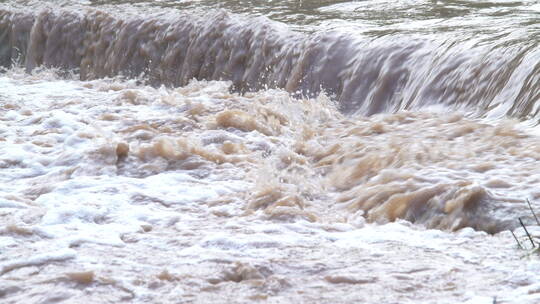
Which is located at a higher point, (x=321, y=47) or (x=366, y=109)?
(x=321, y=47)

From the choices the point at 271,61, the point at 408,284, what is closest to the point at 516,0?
the point at 271,61

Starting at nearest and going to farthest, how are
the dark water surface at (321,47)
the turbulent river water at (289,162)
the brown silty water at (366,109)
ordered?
1. the turbulent river water at (289,162)
2. the brown silty water at (366,109)
3. the dark water surface at (321,47)

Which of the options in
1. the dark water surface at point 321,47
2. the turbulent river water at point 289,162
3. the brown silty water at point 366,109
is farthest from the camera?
the dark water surface at point 321,47

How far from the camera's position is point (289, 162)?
593 centimetres

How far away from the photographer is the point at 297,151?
621 cm

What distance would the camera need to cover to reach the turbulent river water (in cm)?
377

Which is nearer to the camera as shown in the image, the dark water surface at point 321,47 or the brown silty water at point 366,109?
the brown silty water at point 366,109

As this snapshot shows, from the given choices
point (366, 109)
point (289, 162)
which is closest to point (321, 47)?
point (366, 109)

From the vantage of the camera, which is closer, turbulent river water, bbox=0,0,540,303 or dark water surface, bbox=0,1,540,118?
turbulent river water, bbox=0,0,540,303

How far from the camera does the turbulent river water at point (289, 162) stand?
3.77 m

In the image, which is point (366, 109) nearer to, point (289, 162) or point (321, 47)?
point (321, 47)

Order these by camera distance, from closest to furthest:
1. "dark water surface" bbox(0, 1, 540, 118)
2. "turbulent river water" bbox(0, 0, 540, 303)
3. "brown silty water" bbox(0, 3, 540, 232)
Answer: "turbulent river water" bbox(0, 0, 540, 303) → "brown silty water" bbox(0, 3, 540, 232) → "dark water surface" bbox(0, 1, 540, 118)

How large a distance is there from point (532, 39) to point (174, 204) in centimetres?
305

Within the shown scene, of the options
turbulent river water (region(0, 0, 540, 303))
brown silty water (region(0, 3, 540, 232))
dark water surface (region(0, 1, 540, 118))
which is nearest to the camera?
turbulent river water (region(0, 0, 540, 303))
